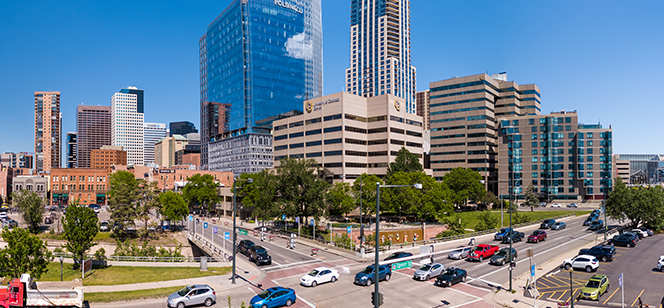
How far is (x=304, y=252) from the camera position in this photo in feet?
163

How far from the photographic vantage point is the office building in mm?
162250

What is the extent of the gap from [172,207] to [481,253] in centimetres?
5409

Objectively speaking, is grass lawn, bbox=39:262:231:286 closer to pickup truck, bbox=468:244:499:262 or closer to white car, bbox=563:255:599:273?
pickup truck, bbox=468:244:499:262

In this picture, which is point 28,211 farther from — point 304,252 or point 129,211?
point 304,252

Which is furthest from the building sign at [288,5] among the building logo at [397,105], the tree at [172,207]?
the tree at [172,207]

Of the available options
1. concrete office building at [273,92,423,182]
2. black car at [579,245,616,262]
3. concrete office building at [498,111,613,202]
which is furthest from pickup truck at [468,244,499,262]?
concrete office building at [498,111,613,202]

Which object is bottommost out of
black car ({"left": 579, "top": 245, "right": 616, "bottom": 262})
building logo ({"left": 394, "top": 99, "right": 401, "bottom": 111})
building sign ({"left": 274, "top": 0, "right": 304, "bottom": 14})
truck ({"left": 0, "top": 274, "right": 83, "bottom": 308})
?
black car ({"left": 579, "top": 245, "right": 616, "bottom": 262})

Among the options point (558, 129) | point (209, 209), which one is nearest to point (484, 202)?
point (558, 129)

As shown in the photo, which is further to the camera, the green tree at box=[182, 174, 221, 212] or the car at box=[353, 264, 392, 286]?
the green tree at box=[182, 174, 221, 212]

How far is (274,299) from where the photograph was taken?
27.4 m

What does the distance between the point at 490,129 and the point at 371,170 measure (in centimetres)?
6461

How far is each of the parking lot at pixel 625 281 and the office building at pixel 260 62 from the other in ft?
439

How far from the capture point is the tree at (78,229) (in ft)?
137

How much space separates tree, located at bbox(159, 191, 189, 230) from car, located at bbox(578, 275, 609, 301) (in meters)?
63.8
